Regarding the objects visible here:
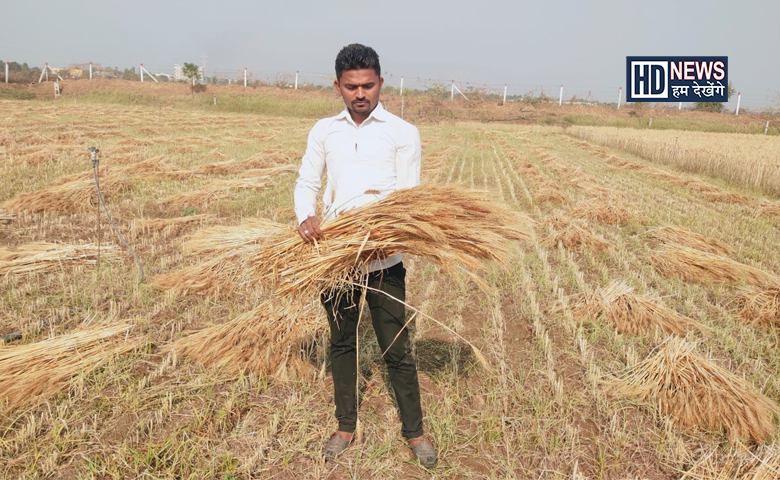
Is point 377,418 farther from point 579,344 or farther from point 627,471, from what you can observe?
point 579,344

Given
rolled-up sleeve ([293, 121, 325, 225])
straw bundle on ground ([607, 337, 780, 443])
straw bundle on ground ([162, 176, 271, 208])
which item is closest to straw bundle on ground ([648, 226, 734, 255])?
straw bundle on ground ([607, 337, 780, 443])

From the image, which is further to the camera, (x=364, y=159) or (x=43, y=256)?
(x=43, y=256)

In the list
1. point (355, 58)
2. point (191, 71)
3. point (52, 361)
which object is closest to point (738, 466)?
point (355, 58)

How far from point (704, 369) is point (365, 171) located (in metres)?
2.04

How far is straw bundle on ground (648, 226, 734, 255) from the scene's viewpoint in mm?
4859

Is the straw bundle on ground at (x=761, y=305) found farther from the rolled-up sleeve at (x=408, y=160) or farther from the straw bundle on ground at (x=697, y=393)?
the rolled-up sleeve at (x=408, y=160)

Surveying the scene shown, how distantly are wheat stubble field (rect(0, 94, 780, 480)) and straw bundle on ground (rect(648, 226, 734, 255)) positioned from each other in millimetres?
23

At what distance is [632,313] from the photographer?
10.5 ft

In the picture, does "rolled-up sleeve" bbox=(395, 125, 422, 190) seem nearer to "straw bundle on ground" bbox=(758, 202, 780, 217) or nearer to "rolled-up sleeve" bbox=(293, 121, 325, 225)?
"rolled-up sleeve" bbox=(293, 121, 325, 225)

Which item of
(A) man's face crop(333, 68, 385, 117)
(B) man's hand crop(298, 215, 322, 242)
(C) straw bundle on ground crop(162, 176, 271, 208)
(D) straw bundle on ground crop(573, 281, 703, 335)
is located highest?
(A) man's face crop(333, 68, 385, 117)

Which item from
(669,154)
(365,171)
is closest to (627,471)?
(365,171)

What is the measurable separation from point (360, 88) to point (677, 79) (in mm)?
37330

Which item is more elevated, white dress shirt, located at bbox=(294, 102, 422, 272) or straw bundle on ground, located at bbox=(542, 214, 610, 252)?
white dress shirt, located at bbox=(294, 102, 422, 272)

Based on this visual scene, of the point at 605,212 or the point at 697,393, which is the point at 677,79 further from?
the point at 697,393
